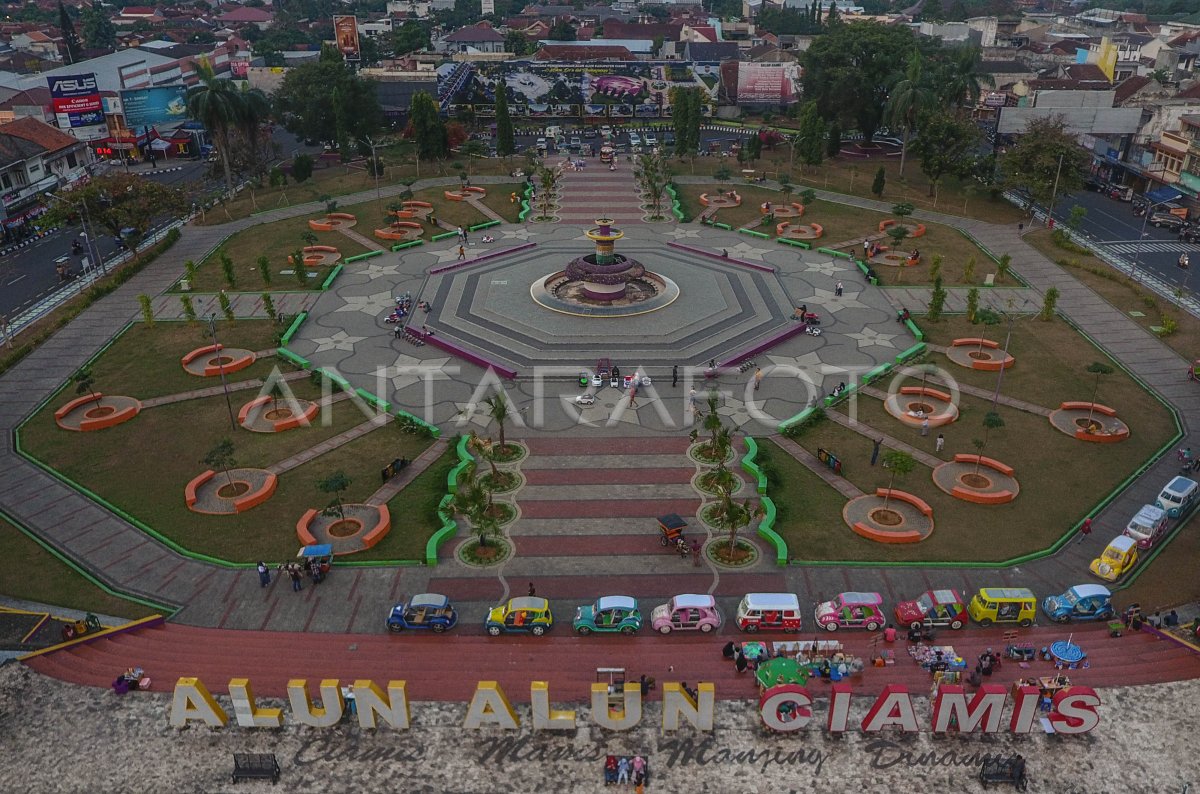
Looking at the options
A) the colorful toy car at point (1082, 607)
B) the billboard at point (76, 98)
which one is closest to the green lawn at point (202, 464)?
the colorful toy car at point (1082, 607)

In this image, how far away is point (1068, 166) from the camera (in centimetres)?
9394

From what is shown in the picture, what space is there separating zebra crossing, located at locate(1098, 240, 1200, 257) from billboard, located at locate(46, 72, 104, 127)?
12684 centimetres

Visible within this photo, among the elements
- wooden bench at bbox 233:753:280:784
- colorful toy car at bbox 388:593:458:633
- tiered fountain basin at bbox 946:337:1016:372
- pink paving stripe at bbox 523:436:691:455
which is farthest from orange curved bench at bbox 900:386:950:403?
wooden bench at bbox 233:753:280:784

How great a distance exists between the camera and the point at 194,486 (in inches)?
1965

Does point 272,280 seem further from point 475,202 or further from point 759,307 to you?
point 759,307

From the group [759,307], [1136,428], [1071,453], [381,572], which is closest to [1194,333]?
[1136,428]

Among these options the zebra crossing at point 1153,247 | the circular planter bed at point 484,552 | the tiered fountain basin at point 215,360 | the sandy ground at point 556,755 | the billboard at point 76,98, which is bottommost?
the sandy ground at point 556,755

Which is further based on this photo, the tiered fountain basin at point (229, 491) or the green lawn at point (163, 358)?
the green lawn at point (163, 358)

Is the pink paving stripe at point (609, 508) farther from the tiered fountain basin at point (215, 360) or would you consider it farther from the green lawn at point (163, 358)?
the tiered fountain basin at point (215, 360)

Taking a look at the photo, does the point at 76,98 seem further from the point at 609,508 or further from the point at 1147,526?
the point at 1147,526

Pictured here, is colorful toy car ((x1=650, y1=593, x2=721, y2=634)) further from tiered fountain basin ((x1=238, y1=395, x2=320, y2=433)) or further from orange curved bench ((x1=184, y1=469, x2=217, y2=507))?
tiered fountain basin ((x1=238, y1=395, x2=320, y2=433))

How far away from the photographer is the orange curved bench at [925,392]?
60531mm

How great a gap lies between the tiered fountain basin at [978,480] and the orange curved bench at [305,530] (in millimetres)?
35568

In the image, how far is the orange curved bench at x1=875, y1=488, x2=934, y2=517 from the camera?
4791 centimetres
